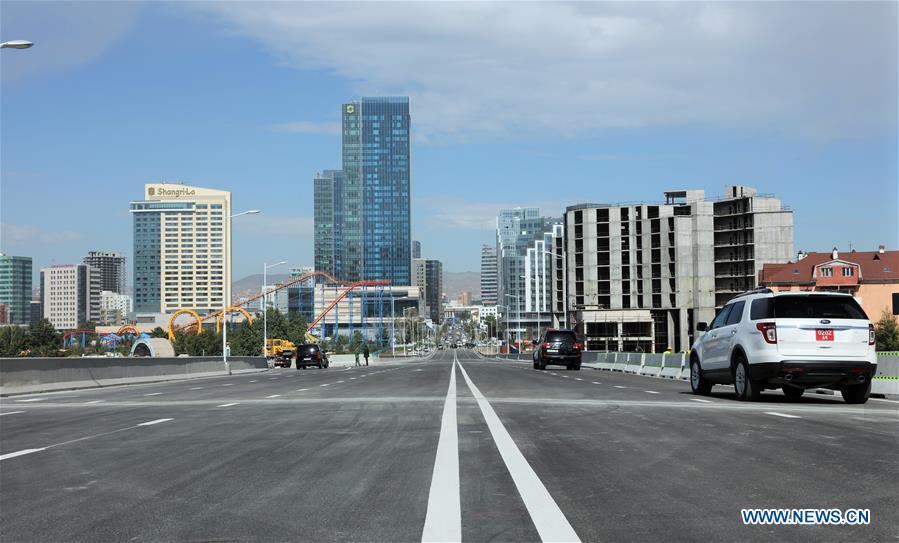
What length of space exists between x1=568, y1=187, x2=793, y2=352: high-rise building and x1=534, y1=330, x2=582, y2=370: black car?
3694 inches

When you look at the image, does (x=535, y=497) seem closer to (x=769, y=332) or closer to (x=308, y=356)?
(x=769, y=332)

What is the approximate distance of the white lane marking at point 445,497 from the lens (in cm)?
643

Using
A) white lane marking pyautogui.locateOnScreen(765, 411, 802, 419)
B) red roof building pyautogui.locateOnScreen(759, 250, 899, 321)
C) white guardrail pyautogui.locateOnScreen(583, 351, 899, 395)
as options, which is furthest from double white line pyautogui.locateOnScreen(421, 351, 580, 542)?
red roof building pyautogui.locateOnScreen(759, 250, 899, 321)

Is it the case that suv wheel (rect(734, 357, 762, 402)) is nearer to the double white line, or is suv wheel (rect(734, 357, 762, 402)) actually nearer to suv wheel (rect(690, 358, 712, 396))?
suv wheel (rect(690, 358, 712, 396))

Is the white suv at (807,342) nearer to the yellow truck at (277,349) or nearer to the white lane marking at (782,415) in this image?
the white lane marking at (782,415)

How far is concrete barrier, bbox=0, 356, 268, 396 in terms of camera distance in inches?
1190

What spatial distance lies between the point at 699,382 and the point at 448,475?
14.8 metres

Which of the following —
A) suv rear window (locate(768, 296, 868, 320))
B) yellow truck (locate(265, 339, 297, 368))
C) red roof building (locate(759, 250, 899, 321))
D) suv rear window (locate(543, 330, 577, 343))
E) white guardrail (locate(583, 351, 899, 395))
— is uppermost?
red roof building (locate(759, 250, 899, 321))

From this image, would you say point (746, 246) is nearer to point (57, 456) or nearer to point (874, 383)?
Answer: point (874, 383)

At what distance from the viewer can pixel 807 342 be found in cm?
1748

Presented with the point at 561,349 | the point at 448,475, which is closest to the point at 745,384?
the point at 448,475

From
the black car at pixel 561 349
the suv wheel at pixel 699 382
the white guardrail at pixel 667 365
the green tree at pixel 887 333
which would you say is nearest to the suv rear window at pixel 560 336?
the black car at pixel 561 349

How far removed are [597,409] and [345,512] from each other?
11.0 metres

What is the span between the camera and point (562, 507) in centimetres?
729
